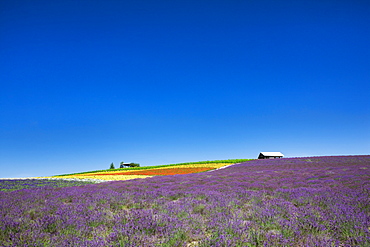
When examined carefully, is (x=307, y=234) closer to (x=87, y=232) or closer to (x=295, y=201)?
(x=295, y=201)

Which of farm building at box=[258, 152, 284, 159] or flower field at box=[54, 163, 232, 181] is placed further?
farm building at box=[258, 152, 284, 159]

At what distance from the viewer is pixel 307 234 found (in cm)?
317

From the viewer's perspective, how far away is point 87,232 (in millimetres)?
3457

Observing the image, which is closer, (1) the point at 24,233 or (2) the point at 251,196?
(1) the point at 24,233

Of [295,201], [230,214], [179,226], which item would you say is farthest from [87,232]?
[295,201]

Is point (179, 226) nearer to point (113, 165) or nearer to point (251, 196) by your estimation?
point (251, 196)

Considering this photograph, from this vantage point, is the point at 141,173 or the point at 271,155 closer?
the point at 141,173

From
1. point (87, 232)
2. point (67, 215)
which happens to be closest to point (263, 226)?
point (87, 232)

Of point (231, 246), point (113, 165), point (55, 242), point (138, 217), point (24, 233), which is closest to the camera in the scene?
point (231, 246)

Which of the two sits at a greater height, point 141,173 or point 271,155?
point 271,155

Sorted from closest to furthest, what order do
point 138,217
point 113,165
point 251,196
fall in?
point 138,217, point 251,196, point 113,165

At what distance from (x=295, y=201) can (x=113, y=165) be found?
57.1 meters

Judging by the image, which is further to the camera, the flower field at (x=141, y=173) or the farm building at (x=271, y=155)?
the farm building at (x=271, y=155)

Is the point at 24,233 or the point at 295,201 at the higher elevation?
the point at 24,233
